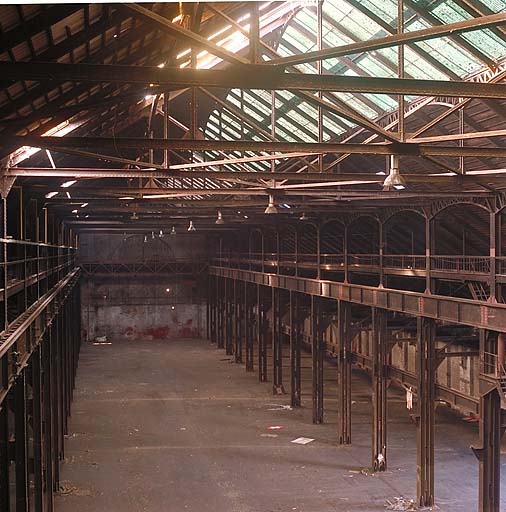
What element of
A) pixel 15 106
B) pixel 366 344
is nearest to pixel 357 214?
pixel 366 344

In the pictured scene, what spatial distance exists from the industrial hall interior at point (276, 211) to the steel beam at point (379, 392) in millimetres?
60

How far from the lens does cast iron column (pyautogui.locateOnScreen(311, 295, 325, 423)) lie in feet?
85.4

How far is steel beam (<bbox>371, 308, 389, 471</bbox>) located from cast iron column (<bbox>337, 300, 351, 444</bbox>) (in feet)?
7.48

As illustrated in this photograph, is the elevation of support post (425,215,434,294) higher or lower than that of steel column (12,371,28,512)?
higher

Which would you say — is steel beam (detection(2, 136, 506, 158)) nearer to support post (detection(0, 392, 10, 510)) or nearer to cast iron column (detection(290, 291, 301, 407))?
support post (detection(0, 392, 10, 510))

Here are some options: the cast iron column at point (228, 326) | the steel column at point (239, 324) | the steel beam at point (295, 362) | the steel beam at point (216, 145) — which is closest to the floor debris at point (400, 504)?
the steel beam at point (216, 145)

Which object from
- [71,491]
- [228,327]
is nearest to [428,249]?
[71,491]

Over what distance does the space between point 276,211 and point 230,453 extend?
9014 mm

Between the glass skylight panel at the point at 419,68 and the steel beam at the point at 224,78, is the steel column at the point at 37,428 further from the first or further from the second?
the glass skylight panel at the point at 419,68

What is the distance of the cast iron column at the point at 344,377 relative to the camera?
75.7 feet

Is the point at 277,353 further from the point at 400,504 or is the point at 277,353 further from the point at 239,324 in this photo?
the point at 400,504

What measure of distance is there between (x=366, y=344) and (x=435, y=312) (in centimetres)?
1953

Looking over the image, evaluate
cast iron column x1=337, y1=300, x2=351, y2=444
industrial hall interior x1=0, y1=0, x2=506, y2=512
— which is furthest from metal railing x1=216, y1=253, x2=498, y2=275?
cast iron column x1=337, y1=300, x2=351, y2=444

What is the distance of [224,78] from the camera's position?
6.66 meters
